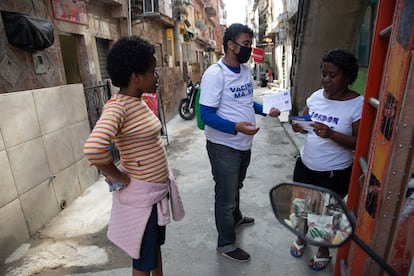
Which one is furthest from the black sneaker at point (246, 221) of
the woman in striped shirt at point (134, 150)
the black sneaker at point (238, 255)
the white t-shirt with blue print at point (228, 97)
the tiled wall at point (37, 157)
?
the tiled wall at point (37, 157)

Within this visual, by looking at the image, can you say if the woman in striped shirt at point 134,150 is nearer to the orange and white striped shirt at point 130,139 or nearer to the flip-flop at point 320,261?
the orange and white striped shirt at point 130,139

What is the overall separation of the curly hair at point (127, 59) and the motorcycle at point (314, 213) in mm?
948

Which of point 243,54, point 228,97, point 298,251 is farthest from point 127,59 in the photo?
point 298,251

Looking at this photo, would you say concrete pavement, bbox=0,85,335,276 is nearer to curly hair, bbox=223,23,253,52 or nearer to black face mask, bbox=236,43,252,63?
black face mask, bbox=236,43,252,63

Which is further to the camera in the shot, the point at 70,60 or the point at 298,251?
the point at 70,60

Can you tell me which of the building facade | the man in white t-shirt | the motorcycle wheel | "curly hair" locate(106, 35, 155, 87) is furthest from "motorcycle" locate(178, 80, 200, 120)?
"curly hair" locate(106, 35, 155, 87)

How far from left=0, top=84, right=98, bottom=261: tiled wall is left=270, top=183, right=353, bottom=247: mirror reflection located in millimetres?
2468

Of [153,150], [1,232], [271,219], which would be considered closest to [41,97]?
[1,232]

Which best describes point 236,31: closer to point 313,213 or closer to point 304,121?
point 304,121

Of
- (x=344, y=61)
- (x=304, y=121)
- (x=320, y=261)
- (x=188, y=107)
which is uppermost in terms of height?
(x=344, y=61)

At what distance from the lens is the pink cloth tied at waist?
62.4 inches

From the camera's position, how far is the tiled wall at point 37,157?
8.13ft

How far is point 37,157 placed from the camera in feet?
9.37

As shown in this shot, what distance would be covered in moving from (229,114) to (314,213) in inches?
45.7
